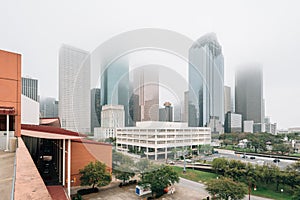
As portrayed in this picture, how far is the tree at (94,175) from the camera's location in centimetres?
545

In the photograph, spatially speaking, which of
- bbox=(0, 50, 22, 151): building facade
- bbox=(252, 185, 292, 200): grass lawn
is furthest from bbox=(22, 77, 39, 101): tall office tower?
bbox=(252, 185, 292, 200): grass lawn

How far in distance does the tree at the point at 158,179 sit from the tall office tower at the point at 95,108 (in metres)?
3.78

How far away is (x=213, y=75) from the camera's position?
2.49m

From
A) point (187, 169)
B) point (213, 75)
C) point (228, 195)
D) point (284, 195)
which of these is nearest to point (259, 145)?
point (187, 169)

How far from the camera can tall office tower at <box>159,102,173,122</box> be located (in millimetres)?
2217

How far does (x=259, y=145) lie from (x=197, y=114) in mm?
15436

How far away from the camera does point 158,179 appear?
531cm

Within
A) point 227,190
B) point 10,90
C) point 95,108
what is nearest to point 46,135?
point 10,90

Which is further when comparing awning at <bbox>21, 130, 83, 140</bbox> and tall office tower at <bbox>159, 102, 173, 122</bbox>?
awning at <bbox>21, 130, 83, 140</bbox>

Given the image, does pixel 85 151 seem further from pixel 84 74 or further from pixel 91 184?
pixel 84 74

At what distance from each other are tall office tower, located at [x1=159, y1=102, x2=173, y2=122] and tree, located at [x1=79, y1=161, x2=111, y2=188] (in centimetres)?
387

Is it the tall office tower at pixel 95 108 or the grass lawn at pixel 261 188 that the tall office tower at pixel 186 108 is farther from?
the grass lawn at pixel 261 188

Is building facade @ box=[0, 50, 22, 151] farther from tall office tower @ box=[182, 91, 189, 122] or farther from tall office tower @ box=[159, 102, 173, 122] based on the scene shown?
tall office tower @ box=[182, 91, 189, 122]

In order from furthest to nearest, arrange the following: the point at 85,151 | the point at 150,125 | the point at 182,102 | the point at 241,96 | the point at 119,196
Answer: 1. the point at 241,96
2. the point at 85,151
3. the point at 119,196
4. the point at 150,125
5. the point at 182,102
